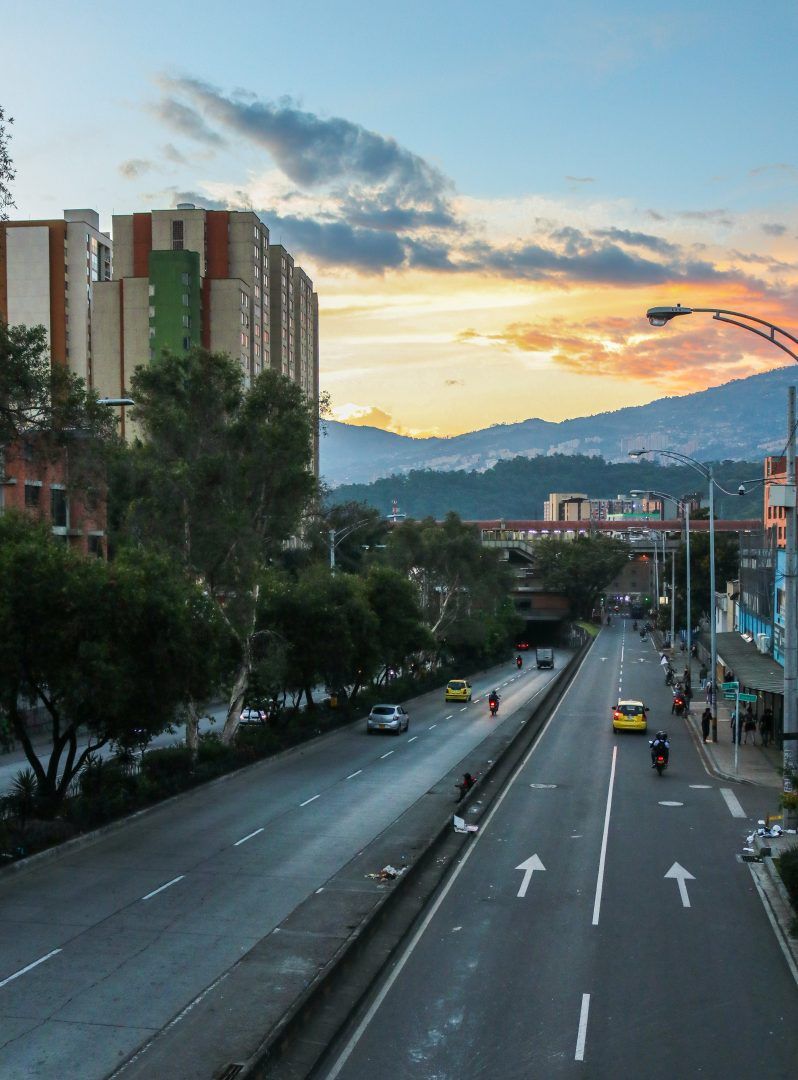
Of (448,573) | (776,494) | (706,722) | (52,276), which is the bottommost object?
(706,722)

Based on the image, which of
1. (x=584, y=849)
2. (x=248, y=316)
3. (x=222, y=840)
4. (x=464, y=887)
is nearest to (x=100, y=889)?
(x=222, y=840)

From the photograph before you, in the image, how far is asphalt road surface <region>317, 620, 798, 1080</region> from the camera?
13.1 metres

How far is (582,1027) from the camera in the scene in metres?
13.9

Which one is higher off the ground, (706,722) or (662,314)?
(662,314)

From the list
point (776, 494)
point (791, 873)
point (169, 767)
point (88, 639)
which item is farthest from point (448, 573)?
point (791, 873)

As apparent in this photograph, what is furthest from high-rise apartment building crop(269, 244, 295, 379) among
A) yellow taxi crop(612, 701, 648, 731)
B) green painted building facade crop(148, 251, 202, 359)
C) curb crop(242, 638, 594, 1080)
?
curb crop(242, 638, 594, 1080)

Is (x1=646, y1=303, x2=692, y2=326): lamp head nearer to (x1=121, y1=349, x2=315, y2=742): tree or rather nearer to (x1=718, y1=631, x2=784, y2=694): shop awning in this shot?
(x1=718, y1=631, x2=784, y2=694): shop awning

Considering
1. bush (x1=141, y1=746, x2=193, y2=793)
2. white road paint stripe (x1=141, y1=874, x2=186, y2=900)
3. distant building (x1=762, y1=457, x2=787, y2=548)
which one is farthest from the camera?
bush (x1=141, y1=746, x2=193, y2=793)

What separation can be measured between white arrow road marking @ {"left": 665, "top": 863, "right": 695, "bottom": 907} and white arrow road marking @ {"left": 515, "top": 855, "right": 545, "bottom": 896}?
268cm

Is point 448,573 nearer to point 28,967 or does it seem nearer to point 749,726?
point 749,726

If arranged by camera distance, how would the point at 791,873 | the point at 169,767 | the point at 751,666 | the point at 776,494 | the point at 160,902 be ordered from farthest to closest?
the point at 751,666 < the point at 169,767 < the point at 776,494 < the point at 160,902 < the point at 791,873

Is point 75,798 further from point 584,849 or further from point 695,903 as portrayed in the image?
point 695,903

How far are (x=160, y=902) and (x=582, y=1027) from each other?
9197 mm

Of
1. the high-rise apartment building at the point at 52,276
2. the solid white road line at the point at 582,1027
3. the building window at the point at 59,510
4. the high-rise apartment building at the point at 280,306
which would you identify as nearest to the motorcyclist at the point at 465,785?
the solid white road line at the point at 582,1027
